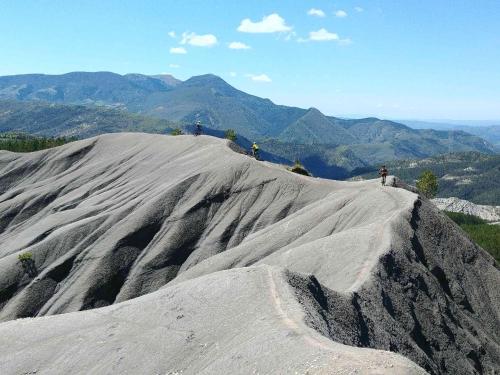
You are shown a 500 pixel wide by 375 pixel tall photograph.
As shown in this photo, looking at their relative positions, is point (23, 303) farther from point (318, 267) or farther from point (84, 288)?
point (318, 267)

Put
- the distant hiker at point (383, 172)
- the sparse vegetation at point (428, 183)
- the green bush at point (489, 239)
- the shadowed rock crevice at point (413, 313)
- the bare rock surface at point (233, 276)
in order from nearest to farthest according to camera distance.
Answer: the bare rock surface at point (233, 276)
the shadowed rock crevice at point (413, 313)
the distant hiker at point (383, 172)
the green bush at point (489, 239)
the sparse vegetation at point (428, 183)

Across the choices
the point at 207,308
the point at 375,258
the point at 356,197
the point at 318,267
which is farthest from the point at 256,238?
the point at 207,308

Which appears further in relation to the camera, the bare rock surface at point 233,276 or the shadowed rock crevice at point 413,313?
the shadowed rock crevice at point 413,313

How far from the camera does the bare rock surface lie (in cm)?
3045

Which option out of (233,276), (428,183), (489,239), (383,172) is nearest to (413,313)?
(233,276)

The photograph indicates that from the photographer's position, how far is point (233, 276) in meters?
37.7

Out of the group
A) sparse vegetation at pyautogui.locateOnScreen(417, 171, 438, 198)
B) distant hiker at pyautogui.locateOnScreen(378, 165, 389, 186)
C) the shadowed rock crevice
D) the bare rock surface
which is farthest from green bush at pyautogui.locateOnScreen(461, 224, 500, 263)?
the shadowed rock crevice

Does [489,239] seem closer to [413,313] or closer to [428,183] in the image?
[428,183]

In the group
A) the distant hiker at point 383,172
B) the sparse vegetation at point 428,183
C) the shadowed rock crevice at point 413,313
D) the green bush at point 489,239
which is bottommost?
the green bush at point 489,239

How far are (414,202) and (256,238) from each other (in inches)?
901

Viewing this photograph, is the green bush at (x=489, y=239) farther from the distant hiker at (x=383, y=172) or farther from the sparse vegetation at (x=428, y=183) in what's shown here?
the distant hiker at (x=383, y=172)

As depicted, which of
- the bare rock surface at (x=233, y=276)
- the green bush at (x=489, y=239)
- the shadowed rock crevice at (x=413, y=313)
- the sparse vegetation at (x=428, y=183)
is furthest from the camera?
the sparse vegetation at (x=428, y=183)

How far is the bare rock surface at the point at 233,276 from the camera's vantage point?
99.9 ft

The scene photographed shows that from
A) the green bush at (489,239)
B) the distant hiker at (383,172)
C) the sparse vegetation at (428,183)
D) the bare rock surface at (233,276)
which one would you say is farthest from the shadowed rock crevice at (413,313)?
the sparse vegetation at (428,183)
